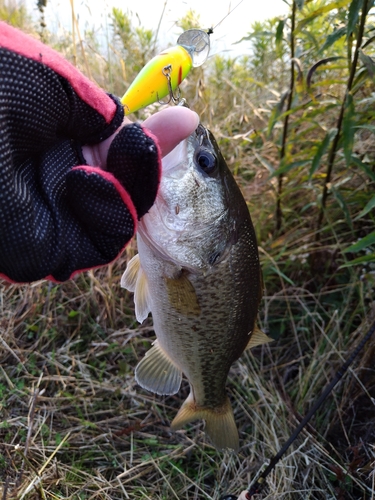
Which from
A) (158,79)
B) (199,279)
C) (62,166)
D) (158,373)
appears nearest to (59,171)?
(62,166)

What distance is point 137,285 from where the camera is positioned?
1821 millimetres

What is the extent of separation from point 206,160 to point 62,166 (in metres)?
0.55

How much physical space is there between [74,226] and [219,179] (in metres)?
0.62

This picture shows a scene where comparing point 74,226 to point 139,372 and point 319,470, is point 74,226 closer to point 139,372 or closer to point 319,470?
point 139,372

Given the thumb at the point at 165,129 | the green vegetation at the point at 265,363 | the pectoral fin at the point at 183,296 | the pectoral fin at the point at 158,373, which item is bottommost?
the green vegetation at the point at 265,363

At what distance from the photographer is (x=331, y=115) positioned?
3.38 m

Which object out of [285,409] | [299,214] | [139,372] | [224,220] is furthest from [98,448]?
[299,214]

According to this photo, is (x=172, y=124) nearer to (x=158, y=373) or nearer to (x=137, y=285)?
(x=137, y=285)

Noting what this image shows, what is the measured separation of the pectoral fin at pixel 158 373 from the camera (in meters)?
1.95

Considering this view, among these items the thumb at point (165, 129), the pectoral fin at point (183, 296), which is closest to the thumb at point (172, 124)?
the thumb at point (165, 129)

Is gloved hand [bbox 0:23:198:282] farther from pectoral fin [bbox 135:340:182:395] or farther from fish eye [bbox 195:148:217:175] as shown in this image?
pectoral fin [bbox 135:340:182:395]

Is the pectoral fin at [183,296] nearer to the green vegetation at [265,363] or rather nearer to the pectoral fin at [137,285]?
the pectoral fin at [137,285]

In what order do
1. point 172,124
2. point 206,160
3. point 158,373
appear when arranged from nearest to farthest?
point 172,124
point 206,160
point 158,373

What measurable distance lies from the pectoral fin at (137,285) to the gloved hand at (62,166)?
19.7 inches
